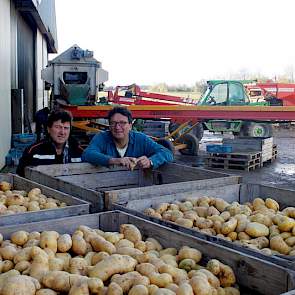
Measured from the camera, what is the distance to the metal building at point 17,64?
34.3ft

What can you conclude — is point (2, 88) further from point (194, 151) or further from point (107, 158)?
point (107, 158)

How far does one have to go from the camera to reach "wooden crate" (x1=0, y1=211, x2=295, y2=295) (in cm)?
228

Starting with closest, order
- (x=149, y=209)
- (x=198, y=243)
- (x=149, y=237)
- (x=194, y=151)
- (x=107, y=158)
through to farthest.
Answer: (x=198, y=243), (x=149, y=237), (x=149, y=209), (x=107, y=158), (x=194, y=151)

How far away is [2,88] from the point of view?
10281 mm

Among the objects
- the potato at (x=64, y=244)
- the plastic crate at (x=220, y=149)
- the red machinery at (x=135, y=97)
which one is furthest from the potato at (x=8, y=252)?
the red machinery at (x=135, y=97)

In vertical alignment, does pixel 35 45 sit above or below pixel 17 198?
above

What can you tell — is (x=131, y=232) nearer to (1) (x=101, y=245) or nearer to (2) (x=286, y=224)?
(1) (x=101, y=245)

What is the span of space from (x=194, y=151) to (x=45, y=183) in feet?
30.0

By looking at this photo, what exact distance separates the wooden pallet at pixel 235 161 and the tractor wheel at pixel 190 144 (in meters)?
1.67

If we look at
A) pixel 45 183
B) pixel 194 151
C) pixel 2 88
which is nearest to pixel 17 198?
pixel 45 183

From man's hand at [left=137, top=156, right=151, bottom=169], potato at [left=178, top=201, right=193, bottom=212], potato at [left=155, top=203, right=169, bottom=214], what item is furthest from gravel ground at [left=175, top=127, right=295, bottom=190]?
potato at [left=155, top=203, right=169, bottom=214]

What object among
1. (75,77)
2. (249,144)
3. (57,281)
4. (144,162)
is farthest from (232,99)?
(57,281)

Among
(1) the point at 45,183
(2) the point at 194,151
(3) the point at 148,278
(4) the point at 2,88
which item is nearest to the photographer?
(3) the point at 148,278

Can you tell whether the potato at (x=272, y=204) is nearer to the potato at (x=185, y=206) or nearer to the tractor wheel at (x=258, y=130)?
the potato at (x=185, y=206)
